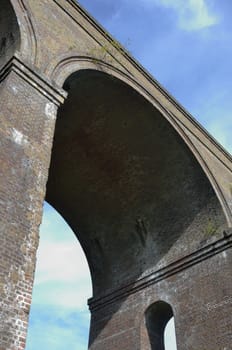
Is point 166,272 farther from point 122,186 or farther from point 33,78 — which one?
point 33,78

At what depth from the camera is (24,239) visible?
5.82 meters

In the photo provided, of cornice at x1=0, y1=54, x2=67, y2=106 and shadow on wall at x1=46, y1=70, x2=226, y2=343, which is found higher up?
shadow on wall at x1=46, y1=70, x2=226, y2=343

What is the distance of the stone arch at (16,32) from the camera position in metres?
7.70

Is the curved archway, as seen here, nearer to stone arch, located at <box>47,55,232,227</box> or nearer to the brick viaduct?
the brick viaduct

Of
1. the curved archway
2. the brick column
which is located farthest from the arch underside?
the brick column

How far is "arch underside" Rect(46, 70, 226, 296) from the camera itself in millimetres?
10930

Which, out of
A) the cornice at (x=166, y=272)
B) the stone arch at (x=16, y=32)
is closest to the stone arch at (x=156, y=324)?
the cornice at (x=166, y=272)

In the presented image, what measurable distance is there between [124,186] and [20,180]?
652cm

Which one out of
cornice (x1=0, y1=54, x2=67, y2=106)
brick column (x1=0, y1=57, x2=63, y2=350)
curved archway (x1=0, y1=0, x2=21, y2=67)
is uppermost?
curved archway (x1=0, y1=0, x2=21, y2=67)

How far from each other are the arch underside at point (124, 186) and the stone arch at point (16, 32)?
214 cm

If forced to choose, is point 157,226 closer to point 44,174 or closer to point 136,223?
point 136,223

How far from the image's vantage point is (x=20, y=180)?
6.18m

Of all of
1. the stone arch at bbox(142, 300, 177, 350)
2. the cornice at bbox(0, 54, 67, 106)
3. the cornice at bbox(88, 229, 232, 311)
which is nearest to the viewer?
the cornice at bbox(0, 54, 67, 106)

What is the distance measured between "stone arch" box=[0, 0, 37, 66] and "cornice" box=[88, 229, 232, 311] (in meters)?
6.49
